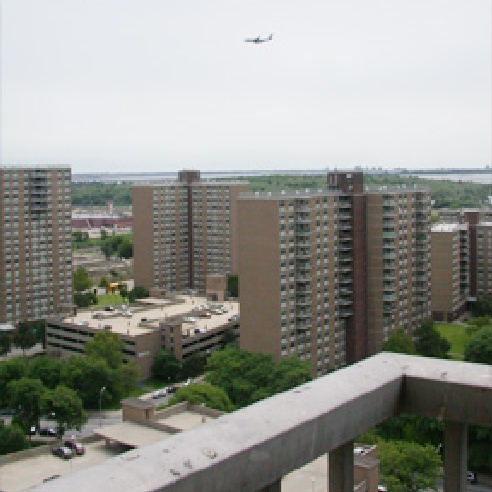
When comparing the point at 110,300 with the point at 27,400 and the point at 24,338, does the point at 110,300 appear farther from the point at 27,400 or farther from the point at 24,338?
the point at 27,400

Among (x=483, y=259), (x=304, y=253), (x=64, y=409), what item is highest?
(x=304, y=253)

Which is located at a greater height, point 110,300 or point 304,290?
point 304,290

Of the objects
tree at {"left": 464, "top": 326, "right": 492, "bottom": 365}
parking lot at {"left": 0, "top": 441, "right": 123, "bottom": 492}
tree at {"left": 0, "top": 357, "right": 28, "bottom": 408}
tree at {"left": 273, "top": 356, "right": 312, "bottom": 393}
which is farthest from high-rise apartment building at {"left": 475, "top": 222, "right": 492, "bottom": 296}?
parking lot at {"left": 0, "top": 441, "right": 123, "bottom": 492}

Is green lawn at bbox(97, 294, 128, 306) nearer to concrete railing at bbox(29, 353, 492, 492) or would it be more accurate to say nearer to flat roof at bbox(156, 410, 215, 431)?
flat roof at bbox(156, 410, 215, 431)

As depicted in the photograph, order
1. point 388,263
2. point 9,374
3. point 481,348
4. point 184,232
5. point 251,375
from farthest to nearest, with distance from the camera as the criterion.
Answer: point 184,232 → point 388,263 → point 9,374 → point 481,348 → point 251,375

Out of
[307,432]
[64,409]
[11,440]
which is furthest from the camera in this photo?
[64,409]

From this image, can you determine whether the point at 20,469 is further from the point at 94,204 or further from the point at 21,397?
the point at 94,204

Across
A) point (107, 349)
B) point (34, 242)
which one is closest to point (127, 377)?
point (107, 349)

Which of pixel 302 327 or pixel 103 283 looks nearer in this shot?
pixel 302 327
